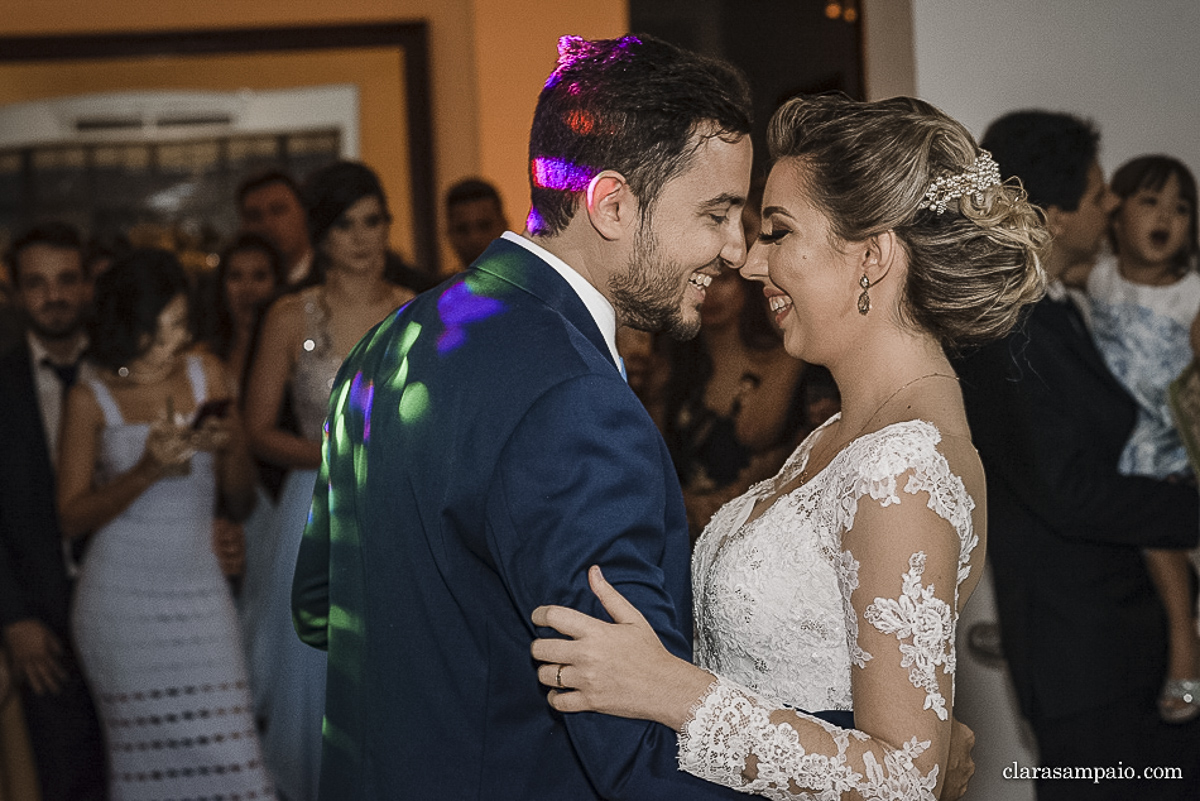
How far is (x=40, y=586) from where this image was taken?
11.3 ft

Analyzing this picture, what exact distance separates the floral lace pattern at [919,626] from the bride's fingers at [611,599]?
1.11 ft

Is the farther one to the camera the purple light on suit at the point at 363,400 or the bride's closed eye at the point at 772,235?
the bride's closed eye at the point at 772,235

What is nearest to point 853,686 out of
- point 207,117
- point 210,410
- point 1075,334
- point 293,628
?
point 1075,334

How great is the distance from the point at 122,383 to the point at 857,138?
2.59m

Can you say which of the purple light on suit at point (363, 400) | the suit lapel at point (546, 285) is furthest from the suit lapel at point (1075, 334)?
the purple light on suit at point (363, 400)

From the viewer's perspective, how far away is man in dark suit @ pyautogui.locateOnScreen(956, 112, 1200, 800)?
2.68 metres

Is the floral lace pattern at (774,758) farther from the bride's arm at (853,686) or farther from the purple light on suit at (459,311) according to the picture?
the purple light on suit at (459,311)

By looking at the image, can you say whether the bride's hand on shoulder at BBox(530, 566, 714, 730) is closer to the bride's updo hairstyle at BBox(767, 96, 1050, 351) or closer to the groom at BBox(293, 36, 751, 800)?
the groom at BBox(293, 36, 751, 800)

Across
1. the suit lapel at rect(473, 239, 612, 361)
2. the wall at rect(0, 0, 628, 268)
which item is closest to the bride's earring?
the suit lapel at rect(473, 239, 612, 361)

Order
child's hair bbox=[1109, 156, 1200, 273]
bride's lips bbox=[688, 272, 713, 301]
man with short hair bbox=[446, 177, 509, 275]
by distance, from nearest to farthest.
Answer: bride's lips bbox=[688, 272, 713, 301] → child's hair bbox=[1109, 156, 1200, 273] → man with short hair bbox=[446, 177, 509, 275]

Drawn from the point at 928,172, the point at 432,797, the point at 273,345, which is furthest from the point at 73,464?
the point at 928,172

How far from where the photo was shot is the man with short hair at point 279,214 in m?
4.34

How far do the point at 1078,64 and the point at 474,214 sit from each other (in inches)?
77.5

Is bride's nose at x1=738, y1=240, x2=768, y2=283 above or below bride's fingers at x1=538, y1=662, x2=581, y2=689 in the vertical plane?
above
